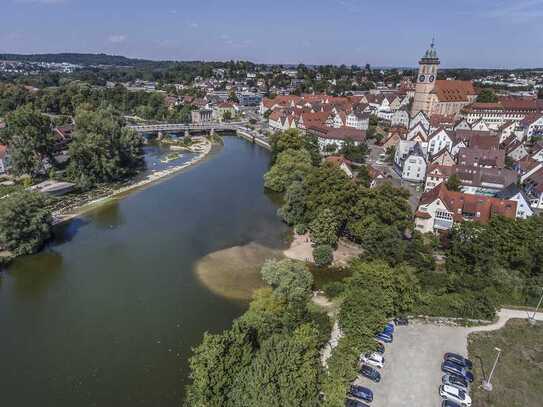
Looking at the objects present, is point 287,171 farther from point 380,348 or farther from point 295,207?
point 380,348

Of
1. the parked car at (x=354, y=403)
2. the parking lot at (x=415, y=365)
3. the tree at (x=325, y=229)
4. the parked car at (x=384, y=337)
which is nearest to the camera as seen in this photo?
the parked car at (x=354, y=403)

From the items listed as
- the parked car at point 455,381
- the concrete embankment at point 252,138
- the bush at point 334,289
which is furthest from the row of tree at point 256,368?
the concrete embankment at point 252,138

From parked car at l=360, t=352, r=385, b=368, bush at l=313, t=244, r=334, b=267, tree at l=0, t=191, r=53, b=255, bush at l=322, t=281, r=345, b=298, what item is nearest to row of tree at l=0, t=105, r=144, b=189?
tree at l=0, t=191, r=53, b=255

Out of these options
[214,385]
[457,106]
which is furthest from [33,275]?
[457,106]

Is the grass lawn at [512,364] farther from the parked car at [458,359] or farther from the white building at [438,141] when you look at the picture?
the white building at [438,141]

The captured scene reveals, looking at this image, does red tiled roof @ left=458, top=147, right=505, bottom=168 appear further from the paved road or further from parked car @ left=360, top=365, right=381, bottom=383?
parked car @ left=360, top=365, right=381, bottom=383

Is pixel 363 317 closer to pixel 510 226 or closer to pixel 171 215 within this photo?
pixel 510 226
